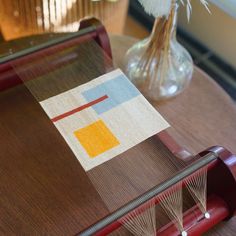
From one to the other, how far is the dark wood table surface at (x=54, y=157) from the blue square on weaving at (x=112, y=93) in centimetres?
12

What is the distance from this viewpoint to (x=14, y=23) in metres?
1.29

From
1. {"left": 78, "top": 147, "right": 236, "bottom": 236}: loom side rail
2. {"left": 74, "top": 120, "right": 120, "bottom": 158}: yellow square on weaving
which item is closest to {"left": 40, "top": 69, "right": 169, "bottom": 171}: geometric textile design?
{"left": 74, "top": 120, "right": 120, "bottom": 158}: yellow square on weaving

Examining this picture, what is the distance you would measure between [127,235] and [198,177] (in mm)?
162

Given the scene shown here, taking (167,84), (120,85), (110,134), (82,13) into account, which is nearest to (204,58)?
(82,13)

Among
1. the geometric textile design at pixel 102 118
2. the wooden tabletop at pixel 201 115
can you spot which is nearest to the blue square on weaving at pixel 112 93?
the geometric textile design at pixel 102 118

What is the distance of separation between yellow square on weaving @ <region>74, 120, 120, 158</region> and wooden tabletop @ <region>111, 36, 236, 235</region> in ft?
0.63

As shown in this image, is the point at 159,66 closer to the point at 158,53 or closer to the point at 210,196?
the point at 158,53

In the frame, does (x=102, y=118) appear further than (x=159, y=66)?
No

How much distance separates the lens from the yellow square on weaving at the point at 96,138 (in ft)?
2.41

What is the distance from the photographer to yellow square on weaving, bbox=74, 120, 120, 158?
2.41 ft

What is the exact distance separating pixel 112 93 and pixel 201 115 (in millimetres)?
235

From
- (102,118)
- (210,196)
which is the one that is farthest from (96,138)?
(210,196)

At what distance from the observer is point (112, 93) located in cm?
84

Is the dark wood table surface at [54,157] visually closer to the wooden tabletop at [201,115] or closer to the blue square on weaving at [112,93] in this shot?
the wooden tabletop at [201,115]
